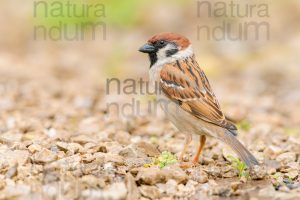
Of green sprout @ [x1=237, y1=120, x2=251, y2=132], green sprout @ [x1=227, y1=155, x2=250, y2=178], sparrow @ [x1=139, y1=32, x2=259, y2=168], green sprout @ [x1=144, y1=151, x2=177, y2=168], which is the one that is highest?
sparrow @ [x1=139, y1=32, x2=259, y2=168]

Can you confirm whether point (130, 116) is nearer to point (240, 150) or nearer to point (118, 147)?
point (118, 147)

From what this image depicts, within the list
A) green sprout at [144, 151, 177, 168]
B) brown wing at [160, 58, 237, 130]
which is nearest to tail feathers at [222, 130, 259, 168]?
brown wing at [160, 58, 237, 130]

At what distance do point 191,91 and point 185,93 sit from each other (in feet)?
0.20

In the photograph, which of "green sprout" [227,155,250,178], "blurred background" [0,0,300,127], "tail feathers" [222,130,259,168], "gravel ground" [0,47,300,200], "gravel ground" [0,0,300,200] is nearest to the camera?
"gravel ground" [0,47,300,200]

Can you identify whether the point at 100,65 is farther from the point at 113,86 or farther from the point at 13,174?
the point at 13,174

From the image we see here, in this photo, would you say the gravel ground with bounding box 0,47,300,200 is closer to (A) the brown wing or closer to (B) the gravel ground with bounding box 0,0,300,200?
(B) the gravel ground with bounding box 0,0,300,200

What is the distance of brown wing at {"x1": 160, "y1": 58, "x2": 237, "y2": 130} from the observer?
5.95 meters

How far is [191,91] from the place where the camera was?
6.12 m

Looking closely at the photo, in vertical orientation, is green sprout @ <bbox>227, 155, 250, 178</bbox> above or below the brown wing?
below

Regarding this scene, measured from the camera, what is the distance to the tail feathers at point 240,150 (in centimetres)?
534

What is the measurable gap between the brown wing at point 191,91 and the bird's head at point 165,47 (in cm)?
11

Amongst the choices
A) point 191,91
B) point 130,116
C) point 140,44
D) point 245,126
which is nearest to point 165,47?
point 191,91

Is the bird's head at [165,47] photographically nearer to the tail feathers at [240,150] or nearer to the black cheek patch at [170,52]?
the black cheek patch at [170,52]

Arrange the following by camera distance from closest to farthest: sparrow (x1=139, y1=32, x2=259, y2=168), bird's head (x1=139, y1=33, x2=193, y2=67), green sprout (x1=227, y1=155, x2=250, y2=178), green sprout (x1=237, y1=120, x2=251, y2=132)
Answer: green sprout (x1=227, y1=155, x2=250, y2=178) → sparrow (x1=139, y1=32, x2=259, y2=168) → bird's head (x1=139, y1=33, x2=193, y2=67) → green sprout (x1=237, y1=120, x2=251, y2=132)
